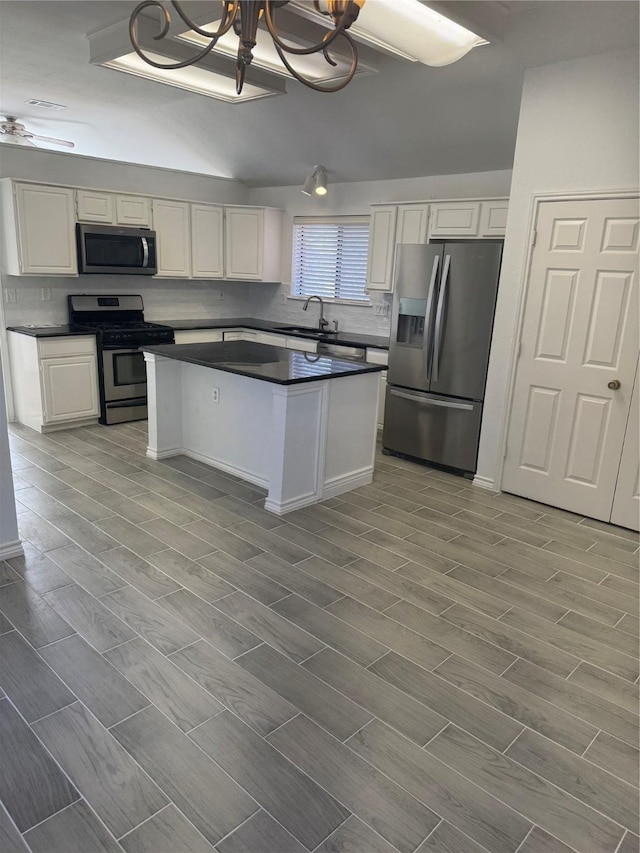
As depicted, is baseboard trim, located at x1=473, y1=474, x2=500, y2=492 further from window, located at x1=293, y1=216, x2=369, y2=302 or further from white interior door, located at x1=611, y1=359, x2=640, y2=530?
window, located at x1=293, y1=216, x2=369, y2=302

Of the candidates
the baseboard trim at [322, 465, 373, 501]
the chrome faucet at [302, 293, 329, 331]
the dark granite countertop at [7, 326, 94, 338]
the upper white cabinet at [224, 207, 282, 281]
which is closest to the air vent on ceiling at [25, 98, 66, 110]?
the upper white cabinet at [224, 207, 282, 281]

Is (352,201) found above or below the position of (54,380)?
above

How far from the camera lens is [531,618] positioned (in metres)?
2.79

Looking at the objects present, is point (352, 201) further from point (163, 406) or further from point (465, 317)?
point (163, 406)

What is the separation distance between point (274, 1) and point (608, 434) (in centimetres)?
314

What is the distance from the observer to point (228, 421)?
4.36m

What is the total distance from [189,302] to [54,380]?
7.18 ft

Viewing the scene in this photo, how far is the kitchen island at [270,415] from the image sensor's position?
3738mm

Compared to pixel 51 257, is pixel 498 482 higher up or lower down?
lower down

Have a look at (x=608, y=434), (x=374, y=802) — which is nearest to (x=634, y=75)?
(x=608, y=434)

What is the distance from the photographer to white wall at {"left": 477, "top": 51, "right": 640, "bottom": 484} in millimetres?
3420

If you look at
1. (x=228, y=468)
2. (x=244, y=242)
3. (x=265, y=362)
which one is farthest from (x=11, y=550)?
(x=244, y=242)

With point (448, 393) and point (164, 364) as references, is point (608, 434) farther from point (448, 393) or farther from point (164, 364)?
point (164, 364)

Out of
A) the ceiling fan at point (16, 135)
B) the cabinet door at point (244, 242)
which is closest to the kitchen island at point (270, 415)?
the cabinet door at point (244, 242)
